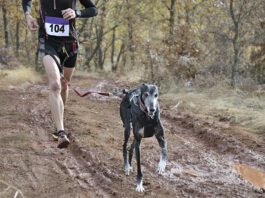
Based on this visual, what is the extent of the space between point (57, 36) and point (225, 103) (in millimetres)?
6710

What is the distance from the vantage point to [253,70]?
1445 centimetres

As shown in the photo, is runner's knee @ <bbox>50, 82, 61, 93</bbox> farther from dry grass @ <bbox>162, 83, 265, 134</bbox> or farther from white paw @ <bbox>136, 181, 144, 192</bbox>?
dry grass @ <bbox>162, 83, 265, 134</bbox>

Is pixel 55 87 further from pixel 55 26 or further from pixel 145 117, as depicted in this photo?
pixel 145 117

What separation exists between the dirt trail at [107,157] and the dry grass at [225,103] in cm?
53

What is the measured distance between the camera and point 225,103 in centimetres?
1148

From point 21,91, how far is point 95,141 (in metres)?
6.82

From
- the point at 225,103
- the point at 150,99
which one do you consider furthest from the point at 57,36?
the point at 225,103

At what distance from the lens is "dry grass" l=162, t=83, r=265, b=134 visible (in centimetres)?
964

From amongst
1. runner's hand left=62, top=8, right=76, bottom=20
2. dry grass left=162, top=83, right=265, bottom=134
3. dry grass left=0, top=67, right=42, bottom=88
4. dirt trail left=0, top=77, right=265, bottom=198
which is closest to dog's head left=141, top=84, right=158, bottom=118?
dirt trail left=0, top=77, right=265, bottom=198

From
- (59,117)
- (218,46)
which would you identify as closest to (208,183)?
(59,117)

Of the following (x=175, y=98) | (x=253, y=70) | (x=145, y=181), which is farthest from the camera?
(x=253, y=70)

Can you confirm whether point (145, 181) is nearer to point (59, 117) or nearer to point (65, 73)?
point (59, 117)

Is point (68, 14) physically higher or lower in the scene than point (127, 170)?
higher

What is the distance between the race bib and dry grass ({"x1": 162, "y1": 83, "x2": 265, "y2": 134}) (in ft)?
15.7
